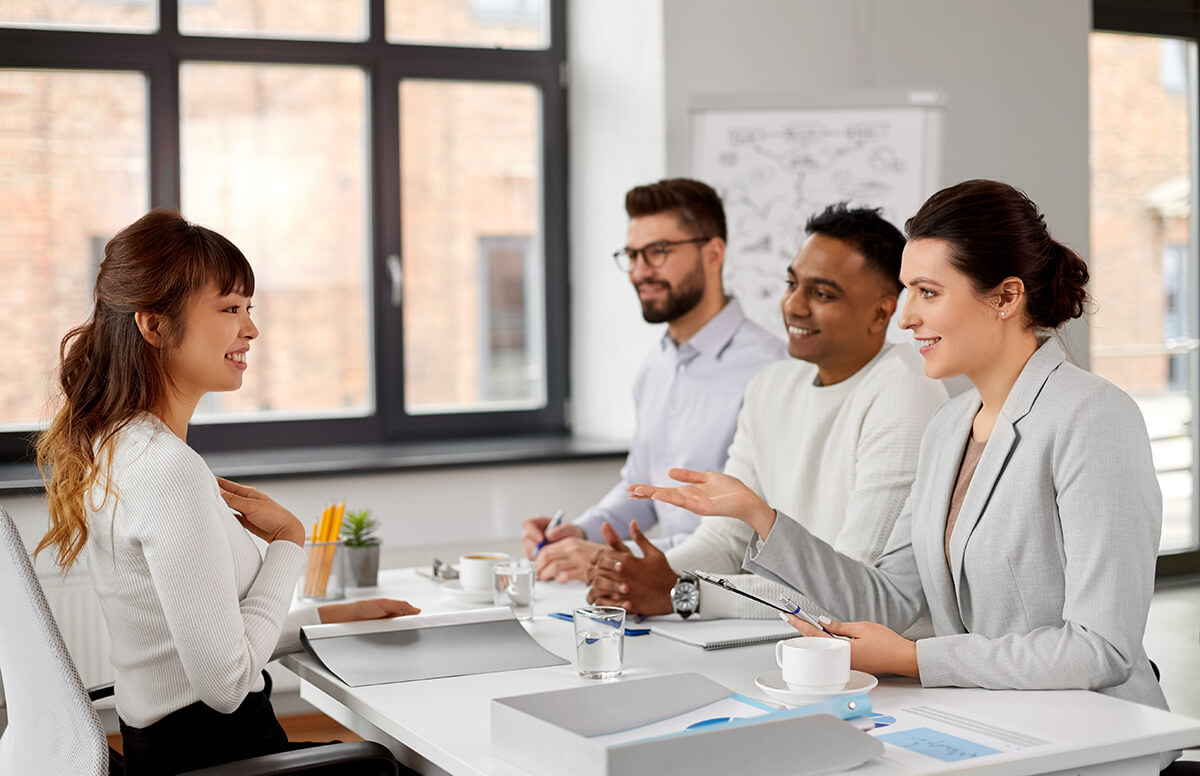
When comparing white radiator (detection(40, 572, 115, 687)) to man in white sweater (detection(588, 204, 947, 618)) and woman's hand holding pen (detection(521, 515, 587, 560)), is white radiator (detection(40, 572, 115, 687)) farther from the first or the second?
man in white sweater (detection(588, 204, 947, 618))

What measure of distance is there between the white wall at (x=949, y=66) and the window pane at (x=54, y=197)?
72.5 inches

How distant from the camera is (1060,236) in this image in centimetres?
466

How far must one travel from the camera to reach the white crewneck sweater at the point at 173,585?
160 centimetres

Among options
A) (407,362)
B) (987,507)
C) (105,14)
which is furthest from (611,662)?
(105,14)

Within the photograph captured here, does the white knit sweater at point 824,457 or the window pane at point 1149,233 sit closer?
the white knit sweater at point 824,457

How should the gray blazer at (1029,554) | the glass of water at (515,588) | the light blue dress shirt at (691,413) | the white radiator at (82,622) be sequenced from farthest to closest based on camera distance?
the white radiator at (82,622) → the light blue dress shirt at (691,413) → the glass of water at (515,588) → the gray blazer at (1029,554)

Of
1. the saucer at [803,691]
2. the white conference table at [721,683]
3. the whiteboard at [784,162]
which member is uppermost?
the whiteboard at [784,162]

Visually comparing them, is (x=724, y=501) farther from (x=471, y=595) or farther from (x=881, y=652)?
(x=471, y=595)

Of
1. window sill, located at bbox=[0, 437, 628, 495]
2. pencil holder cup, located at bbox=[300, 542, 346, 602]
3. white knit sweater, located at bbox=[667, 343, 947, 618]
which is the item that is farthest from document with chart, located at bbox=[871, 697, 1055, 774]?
window sill, located at bbox=[0, 437, 628, 495]

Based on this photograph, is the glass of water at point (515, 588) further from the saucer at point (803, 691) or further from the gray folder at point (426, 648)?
the saucer at point (803, 691)

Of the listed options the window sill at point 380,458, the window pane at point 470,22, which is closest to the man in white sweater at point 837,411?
the window sill at point 380,458

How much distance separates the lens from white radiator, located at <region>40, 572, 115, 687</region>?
11.9ft

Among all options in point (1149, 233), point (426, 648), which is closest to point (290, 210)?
point (426, 648)

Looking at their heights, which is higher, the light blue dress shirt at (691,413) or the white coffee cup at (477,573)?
the light blue dress shirt at (691,413)
